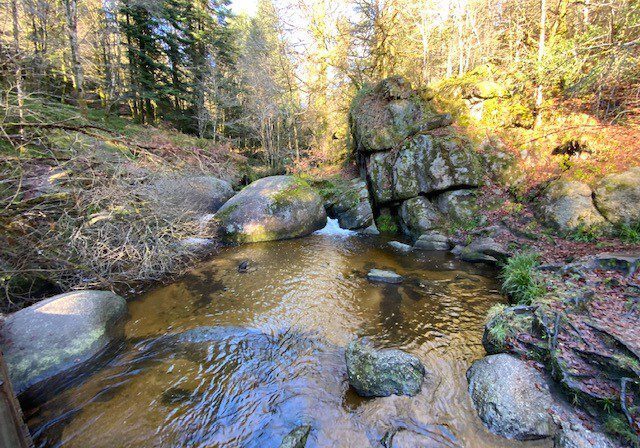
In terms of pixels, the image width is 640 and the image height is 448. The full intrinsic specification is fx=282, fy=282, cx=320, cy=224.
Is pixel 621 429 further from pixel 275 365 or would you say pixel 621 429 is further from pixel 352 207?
pixel 352 207

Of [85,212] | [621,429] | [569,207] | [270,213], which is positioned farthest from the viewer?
[270,213]

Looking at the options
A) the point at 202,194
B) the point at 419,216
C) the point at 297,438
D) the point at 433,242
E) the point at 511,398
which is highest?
the point at 202,194

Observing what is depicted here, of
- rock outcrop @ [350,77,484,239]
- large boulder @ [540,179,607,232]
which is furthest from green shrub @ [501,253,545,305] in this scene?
rock outcrop @ [350,77,484,239]

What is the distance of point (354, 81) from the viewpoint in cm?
1631

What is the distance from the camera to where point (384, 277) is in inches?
288

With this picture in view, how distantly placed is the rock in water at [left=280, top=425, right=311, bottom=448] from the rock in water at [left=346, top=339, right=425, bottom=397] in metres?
0.93

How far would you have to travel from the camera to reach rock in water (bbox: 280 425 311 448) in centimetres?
326

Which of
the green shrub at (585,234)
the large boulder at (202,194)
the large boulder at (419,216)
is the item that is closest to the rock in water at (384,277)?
the large boulder at (419,216)

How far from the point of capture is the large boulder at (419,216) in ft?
33.3

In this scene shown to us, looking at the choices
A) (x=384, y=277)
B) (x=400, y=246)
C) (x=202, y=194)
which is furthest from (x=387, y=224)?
(x=202, y=194)

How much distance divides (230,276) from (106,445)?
15.0 feet

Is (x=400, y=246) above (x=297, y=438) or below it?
above

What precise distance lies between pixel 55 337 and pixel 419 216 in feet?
32.9

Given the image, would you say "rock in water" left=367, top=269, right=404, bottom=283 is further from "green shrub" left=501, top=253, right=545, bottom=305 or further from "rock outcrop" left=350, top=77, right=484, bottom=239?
"rock outcrop" left=350, top=77, right=484, bottom=239
